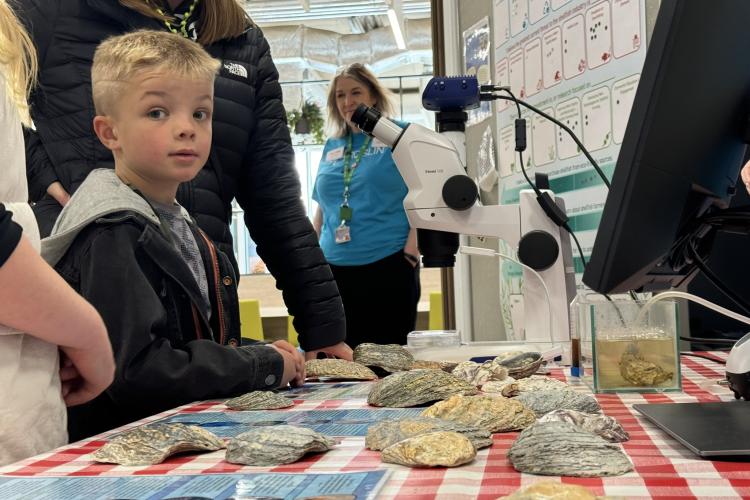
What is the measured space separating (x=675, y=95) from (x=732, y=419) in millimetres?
292

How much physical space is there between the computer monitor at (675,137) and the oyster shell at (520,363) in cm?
28

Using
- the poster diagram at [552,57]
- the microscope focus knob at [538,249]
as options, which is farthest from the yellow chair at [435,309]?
the microscope focus knob at [538,249]

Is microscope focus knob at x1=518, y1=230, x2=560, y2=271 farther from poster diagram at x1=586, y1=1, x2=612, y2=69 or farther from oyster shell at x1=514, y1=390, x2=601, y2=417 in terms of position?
poster diagram at x1=586, y1=1, x2=612, y2=69

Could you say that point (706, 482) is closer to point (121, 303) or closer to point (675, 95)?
point (675, 95)

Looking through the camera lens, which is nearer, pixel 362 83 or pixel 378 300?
pixel 378 300

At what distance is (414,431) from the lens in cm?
63

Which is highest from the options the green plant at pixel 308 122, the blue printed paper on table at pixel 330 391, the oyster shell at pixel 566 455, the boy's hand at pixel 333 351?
the green plant at pixel 308 122

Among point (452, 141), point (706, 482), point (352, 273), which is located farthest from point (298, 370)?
point (352, 273)

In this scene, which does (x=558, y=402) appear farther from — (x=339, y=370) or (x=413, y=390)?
(x=339, y=370)

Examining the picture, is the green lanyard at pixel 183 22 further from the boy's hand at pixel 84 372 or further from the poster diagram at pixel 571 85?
the poster diagram at pixel 571 85

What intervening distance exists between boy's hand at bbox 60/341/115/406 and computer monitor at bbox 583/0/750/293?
0.51 meters

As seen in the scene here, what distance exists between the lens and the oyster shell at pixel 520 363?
1.12 m

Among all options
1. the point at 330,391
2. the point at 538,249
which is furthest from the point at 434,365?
the point at 538,249

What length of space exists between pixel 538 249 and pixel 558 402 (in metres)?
0.66
